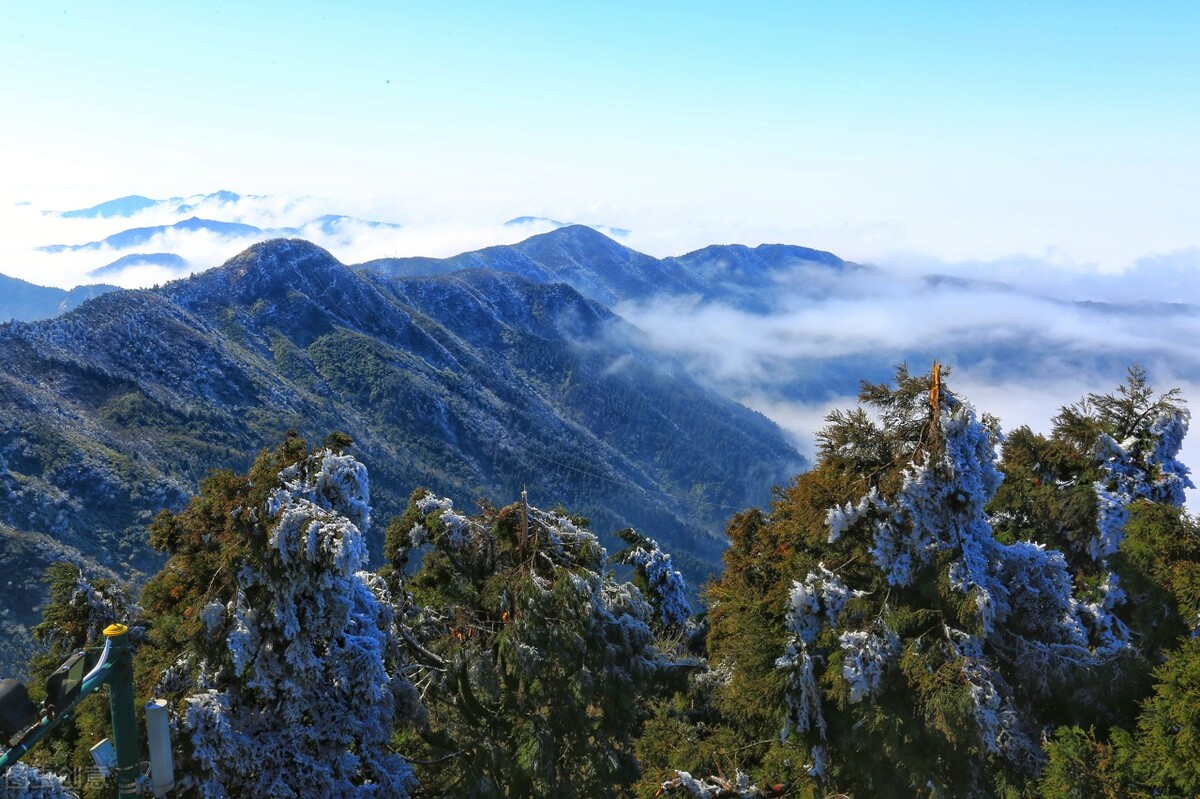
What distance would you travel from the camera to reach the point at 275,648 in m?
15.9

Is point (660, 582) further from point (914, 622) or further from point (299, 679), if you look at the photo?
point (299, 679)

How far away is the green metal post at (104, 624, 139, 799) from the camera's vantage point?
8.08 meters

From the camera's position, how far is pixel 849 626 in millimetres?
18375

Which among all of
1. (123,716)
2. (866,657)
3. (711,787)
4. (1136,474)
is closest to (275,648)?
(123,716)

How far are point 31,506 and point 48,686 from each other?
130419mm

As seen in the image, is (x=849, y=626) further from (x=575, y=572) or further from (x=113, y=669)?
(x=113, y=669)

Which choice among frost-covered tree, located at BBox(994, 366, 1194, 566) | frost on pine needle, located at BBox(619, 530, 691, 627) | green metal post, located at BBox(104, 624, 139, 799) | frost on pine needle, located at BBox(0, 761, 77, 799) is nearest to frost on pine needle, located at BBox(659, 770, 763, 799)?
frost-covered tree, located at BBox(994, 366, 1194, 566)

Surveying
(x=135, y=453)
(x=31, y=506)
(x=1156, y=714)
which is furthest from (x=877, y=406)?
(x=135, y=453)

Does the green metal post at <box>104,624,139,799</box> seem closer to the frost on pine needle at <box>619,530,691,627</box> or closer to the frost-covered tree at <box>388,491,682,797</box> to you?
the frost-covered tree at <box>388,491,682,797</box>

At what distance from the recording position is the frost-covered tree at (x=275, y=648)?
1516 centimetres

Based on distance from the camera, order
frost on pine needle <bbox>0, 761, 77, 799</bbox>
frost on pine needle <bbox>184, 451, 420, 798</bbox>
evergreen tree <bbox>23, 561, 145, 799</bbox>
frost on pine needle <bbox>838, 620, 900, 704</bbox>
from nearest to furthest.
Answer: frost on pine needle <bbox>0, 761, 77, 799</bbox> < frost on pine needle <bbox>184, 451, 420, 798</bbox> < frost on pine needle <bbox>838, 620, 900, 704</bbox> < evergreen tree <bbox>23, 561, 145, 799</bbox>

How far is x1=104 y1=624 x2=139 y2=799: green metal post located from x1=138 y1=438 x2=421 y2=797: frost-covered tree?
21.7 ft

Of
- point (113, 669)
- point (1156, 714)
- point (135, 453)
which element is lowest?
point (135, 453)

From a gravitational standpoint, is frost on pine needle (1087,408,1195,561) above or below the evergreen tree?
above
